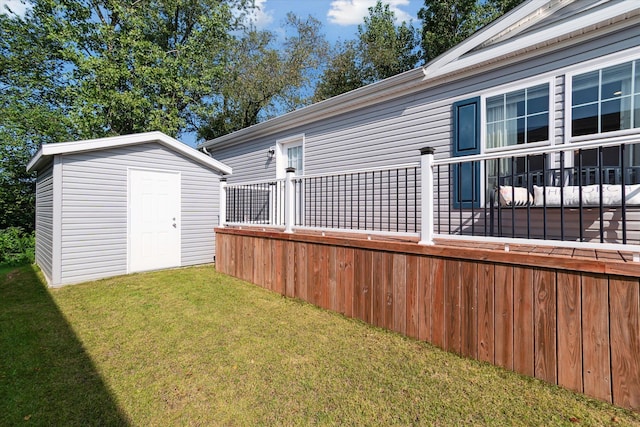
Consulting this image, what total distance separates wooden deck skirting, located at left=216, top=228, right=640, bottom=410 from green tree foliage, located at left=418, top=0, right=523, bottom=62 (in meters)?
12.8

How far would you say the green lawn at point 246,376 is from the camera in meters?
1.93

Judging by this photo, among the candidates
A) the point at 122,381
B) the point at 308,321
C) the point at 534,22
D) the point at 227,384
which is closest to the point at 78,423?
the point at 122,381

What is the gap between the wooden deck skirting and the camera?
196cm

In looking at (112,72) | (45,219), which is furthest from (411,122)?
(112,72)

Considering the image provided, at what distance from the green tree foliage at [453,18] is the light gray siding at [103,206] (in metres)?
12.0

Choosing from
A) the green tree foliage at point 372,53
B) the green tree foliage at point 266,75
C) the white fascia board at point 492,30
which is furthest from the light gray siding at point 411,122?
the green tree foliage at point 372,53

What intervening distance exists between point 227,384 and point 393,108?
4.72 meters

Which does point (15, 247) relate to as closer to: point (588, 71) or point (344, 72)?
point (588, 71)

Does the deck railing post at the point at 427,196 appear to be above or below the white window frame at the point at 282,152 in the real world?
below

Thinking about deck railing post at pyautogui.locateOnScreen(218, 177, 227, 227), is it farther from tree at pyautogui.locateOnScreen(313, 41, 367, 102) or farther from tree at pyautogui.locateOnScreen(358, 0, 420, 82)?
tree at pyautogui.locateOnScreen(358, 0, 420, 82)

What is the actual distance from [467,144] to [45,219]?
7.87 meters

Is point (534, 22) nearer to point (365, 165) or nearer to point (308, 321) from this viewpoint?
point (365, 165)

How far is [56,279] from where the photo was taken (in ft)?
16.7

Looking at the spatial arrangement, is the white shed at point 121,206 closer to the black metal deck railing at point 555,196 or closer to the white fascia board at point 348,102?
the white fascia board at point 348,102
